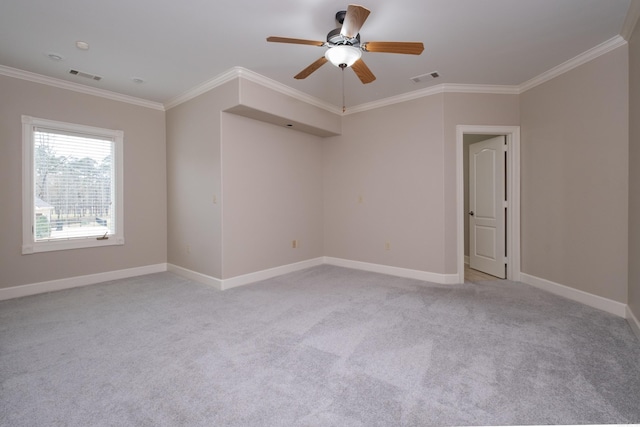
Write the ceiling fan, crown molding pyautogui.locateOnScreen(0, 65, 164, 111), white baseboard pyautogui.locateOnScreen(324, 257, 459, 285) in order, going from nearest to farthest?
the ceiling fan
crown molding pyautogui.locateOnScreen(0, 65, 164, 111)
white baseboard pyautogui.locateOnScreen(324, 257, 459, 285)

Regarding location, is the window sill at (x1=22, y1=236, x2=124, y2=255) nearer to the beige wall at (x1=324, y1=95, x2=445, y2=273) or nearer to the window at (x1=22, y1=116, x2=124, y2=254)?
the window at (x1=22, y1=116, x2=124, y2=254)

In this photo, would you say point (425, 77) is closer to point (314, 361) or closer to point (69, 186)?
point (314, 361)

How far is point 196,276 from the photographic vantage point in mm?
4332

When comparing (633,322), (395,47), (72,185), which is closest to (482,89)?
(395,47)

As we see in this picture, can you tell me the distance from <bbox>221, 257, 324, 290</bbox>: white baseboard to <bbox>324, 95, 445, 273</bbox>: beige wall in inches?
18.0

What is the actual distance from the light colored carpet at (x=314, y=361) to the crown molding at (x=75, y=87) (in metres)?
2.66

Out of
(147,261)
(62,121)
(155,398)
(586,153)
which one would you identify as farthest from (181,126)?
(586,153)

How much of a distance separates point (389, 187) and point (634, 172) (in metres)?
2.66

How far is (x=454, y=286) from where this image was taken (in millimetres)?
4051

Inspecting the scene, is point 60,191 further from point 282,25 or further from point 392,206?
point 392,206

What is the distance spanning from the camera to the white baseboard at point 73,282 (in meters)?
3.64

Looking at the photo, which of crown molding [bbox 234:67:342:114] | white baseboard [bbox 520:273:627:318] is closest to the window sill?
crown molding [bbox 234:67:342:114]

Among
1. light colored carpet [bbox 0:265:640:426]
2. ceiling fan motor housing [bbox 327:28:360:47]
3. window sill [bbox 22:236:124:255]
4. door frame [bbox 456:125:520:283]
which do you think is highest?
ceiling fan motor housing [bbox 327:28:360:47]

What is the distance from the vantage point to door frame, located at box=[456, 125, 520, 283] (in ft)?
13.5
